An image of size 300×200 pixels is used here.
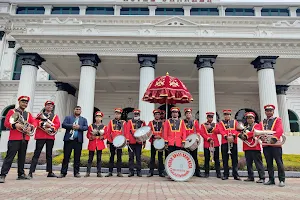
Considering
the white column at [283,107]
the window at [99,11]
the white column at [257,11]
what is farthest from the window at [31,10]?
the white column at [283,107]

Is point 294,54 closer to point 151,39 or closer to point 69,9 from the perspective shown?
point 151,39

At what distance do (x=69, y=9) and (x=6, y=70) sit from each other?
10603 mm

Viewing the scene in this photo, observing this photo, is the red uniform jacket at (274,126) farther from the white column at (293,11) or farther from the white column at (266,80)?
the white column at (293,11)

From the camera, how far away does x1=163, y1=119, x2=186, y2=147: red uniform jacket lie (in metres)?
7.83

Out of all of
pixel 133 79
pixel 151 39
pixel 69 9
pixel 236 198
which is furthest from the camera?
pixel 69 9

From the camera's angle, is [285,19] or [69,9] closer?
[285,19]

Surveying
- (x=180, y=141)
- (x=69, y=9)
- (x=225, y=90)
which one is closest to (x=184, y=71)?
(x=225, y=90)

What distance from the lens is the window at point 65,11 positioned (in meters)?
29.5

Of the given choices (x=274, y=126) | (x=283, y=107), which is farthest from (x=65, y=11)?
(x=274, y=126)

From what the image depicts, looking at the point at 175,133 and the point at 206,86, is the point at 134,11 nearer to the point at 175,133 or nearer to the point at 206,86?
the point at 206,86

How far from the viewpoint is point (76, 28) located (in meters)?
17.4

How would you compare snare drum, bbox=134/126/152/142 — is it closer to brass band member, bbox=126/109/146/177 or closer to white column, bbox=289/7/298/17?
brass band member, bbox=126/109/146/177

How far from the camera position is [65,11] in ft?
97.2

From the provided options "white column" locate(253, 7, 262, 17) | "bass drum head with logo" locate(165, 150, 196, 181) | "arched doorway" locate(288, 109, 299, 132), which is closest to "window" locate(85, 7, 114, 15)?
"white column" locate(253, 7, 262, 17)
